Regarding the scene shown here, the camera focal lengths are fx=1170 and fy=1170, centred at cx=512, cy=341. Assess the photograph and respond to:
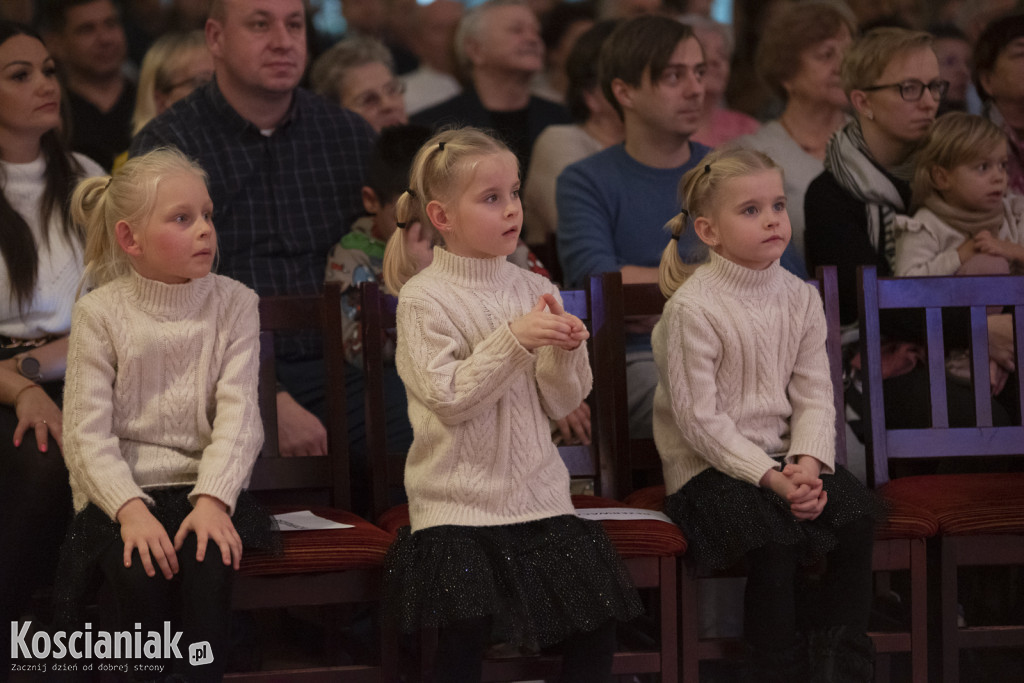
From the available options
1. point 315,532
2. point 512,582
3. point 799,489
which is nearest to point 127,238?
point 315,532

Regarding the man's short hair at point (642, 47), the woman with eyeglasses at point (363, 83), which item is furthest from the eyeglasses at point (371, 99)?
the man's short hair at point (642, 47)

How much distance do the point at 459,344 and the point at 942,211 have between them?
143 centimetres

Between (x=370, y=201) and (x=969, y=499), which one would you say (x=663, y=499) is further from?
(x=370, y=201)

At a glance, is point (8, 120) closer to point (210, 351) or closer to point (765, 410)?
point (210, 351)

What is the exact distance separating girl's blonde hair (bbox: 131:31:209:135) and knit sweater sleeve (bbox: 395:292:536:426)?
1765 millimetres

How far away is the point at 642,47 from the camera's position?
306cm

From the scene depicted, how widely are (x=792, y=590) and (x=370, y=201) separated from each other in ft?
4.62

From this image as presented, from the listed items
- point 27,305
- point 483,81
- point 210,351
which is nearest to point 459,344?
point 210,351

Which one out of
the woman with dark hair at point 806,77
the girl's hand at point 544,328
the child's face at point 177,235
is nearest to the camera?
the girl's hand at point 544,328

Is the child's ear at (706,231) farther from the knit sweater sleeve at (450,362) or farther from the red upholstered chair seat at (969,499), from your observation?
the red upholstered chair seat at (969,499)

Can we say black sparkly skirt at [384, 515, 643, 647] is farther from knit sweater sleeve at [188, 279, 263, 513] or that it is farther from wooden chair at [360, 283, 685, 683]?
knit sweater sleeve at [188, 279, 263, 513]

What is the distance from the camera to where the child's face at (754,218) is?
88.6 inches

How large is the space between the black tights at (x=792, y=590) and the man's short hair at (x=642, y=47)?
1.40 m

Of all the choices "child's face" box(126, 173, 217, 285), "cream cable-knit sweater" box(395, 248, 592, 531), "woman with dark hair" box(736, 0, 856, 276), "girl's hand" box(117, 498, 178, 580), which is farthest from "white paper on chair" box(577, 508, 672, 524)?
"woman with dark hair" box(736, 0, 856, 276)
